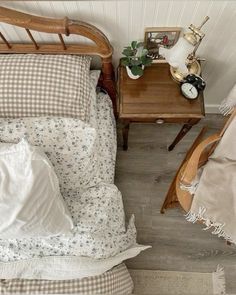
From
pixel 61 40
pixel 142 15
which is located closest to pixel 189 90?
pixel 142 15

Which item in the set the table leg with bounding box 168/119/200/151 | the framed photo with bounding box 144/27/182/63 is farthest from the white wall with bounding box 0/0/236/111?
the table leg with bounding box 168/119/200/151

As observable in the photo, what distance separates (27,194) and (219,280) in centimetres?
116

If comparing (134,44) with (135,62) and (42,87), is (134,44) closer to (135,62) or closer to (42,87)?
(135,62)

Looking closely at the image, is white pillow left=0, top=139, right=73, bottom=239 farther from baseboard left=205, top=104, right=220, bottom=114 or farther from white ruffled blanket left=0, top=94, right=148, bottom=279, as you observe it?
baseboard left=205, top=104, right=220, bottom=114

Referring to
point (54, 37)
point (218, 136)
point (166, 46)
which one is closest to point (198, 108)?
point (218, 136)

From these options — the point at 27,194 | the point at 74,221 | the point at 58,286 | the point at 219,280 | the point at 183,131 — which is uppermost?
the point at 27,194

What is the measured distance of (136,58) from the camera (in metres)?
1.24

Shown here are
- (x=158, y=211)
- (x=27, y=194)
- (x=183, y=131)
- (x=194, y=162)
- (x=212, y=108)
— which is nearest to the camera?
(x=27, y=194)

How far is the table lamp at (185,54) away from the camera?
1.08 m

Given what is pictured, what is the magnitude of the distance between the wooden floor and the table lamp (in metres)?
0.59

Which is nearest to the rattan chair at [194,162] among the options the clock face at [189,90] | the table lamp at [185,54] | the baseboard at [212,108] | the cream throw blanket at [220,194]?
the cream throw blanket at [220,194]

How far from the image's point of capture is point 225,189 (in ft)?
3.88

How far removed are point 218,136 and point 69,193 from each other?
0.68 meters

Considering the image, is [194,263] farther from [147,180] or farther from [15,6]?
[15,6]
